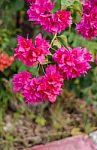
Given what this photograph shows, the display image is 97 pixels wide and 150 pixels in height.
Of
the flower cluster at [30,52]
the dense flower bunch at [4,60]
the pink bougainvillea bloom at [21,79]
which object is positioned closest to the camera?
the flower cluster at [30,52]

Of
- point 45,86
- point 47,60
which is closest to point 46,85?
point 45,86

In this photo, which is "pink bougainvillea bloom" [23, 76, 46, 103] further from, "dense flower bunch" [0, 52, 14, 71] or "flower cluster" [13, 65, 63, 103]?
"dense flower bunch" [0, 52, 14, 71]

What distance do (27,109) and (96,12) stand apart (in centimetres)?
191

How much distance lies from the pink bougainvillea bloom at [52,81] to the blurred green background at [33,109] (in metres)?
1.27

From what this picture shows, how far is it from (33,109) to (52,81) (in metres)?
2.00

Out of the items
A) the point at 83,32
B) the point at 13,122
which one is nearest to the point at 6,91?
the point at 13,122

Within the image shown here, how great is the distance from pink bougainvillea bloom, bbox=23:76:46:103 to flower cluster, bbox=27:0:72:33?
20 cm

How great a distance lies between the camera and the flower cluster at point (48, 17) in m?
1.70

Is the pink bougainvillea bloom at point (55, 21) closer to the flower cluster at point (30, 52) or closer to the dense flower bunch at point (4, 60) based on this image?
the flower cluster at point (30, 52)

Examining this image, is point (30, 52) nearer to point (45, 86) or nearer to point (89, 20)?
point (45, 86)

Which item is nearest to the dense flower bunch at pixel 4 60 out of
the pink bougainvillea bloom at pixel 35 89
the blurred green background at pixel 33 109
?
the blurred green background at pixel 33 109

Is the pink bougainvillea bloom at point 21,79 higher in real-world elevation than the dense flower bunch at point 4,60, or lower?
higher

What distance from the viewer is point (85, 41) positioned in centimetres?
275

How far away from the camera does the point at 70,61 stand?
1.63 m
